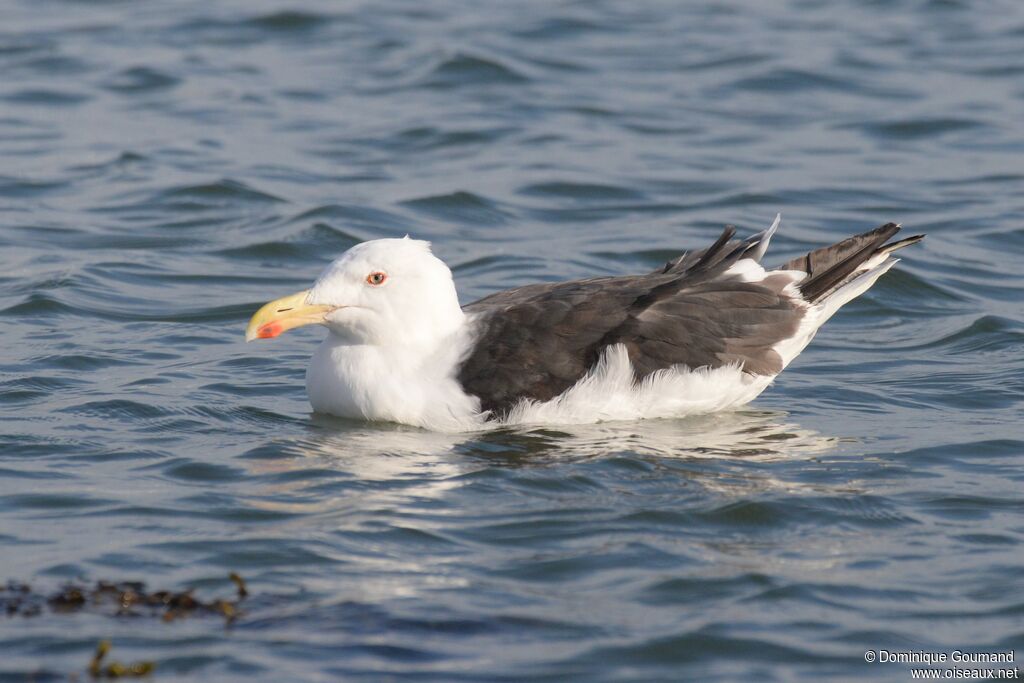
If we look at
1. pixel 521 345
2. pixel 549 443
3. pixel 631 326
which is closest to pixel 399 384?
pixel 521 345

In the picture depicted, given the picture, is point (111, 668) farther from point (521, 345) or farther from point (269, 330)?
point (521, 345)

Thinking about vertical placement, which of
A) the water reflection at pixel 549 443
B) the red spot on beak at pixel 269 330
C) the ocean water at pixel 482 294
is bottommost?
the water reflection at pixel 549 443

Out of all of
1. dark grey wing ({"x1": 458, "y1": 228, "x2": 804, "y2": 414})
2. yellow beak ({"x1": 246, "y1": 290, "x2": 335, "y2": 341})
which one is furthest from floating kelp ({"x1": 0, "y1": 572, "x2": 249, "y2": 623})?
dark grey wing ({"x1": 458, "y1": 228, "x2": 804, "y2": 414})

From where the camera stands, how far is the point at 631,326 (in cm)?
950

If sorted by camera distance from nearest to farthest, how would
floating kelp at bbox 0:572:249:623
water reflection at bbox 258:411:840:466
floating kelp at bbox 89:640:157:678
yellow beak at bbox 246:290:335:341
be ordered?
floating kelp at bbox 89:640:157:678 < floating kelp at bbox 0:572:249:623 < water reflection at bbox 258:411:840:466 < yellow beak at bbox 246:290:335:341

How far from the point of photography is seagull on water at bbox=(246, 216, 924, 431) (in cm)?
934

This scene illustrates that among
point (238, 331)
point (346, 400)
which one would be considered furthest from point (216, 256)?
point (346, 400)

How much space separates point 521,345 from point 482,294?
3317 mm

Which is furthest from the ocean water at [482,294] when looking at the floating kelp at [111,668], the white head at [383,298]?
the white head at [383,298]

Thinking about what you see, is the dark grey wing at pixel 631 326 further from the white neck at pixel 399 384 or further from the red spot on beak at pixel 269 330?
the red spot on beak at pixel 269 330

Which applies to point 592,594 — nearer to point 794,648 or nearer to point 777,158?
point 794,648

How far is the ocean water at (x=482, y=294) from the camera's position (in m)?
6.73

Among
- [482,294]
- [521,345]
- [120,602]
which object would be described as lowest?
[482,294]

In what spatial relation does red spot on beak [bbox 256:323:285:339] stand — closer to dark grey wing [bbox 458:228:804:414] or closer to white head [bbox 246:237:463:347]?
white head [bbox 246:237:463:347]
